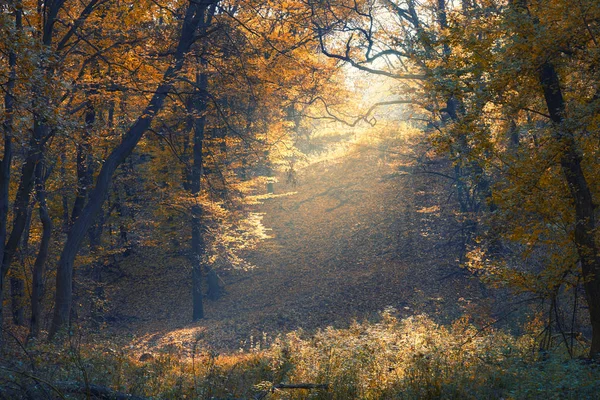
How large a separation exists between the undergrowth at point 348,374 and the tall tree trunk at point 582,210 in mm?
1256

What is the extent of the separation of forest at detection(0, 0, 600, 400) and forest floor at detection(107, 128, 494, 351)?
0.11 meters

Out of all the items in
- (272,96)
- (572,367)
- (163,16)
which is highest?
(163,16)

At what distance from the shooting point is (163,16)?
12.9 metres

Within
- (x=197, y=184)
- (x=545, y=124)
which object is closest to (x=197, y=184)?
(x=197, y=184)

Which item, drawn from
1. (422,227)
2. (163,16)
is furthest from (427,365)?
(422,227)

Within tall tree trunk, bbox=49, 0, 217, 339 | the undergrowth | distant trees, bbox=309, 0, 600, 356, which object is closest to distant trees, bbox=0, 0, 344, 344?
tall tree trunk, bbox=49, 0, 217, 339

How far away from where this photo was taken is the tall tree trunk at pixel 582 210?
337 inches

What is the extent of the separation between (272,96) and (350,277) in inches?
331

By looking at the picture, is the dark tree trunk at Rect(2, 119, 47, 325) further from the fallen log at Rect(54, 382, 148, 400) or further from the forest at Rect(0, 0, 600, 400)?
the fallen log at Rect(54, 382, 148, 400)

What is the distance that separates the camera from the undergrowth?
20.0 feet

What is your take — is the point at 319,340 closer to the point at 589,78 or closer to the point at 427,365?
the point at 427,365

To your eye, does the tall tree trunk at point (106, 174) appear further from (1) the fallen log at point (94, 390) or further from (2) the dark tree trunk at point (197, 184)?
(1) the fallen log at point (94, 390)

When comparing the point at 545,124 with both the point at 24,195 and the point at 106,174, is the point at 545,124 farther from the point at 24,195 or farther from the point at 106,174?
the point at 24,195

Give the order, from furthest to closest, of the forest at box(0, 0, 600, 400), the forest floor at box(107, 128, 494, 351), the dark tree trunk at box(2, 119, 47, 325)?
the forest floor at box(107, 128, 494, 351) < the dark tree trunk at box(2, 119, 47, 325) < the forest at box(0, 0, 600, 400)
